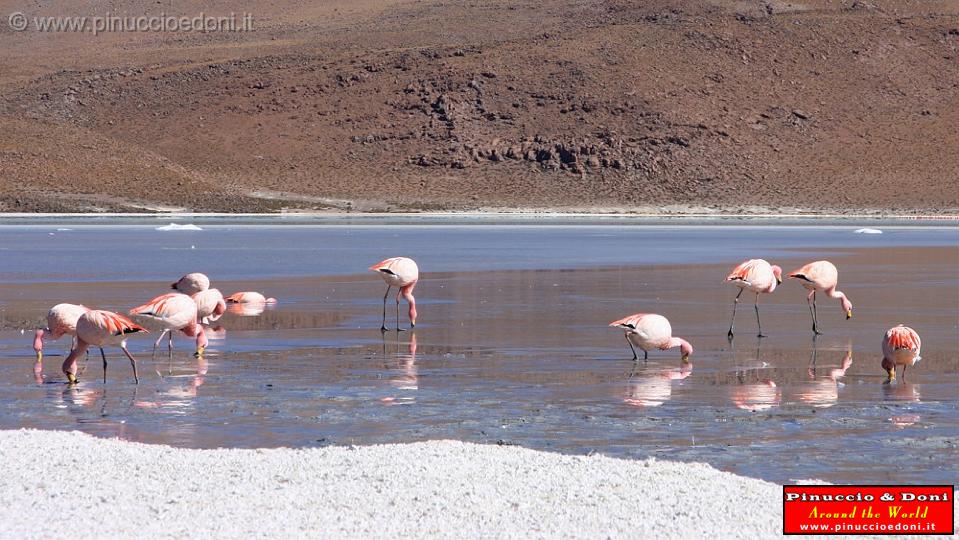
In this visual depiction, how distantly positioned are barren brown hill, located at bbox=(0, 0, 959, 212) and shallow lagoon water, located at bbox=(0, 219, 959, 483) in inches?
2012

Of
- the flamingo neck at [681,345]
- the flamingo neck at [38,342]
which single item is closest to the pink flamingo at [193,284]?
the flamingo neck at [38,342]

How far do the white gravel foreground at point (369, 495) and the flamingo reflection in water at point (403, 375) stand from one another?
287 cm

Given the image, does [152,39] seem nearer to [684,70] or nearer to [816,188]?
[684,70]

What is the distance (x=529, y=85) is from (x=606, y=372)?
85.1 m

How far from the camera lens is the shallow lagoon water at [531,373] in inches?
396

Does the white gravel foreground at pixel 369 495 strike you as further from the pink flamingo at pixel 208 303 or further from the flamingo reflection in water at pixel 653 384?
the pink flamingo at pixel 208 303

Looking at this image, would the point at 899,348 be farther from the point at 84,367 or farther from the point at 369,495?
the point at 84,367

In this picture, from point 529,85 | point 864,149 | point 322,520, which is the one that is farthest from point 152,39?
point 322,520

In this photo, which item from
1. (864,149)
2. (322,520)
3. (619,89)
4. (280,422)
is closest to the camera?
(322,520)

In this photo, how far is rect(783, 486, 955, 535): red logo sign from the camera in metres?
7.05

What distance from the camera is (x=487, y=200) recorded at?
84125mm

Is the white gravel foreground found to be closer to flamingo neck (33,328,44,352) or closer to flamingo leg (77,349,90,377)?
flamingo leg (77,349,90,377)

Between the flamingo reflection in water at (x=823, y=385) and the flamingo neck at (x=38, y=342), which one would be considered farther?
the flamingo neck at (x=38, y=342)

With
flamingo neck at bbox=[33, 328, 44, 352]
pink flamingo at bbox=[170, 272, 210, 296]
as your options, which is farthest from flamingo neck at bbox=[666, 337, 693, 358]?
pink flamingo at bbox=[170, 272, 210, 296]
